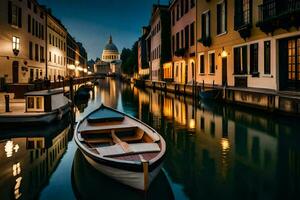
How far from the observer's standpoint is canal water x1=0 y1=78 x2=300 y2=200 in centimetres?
722

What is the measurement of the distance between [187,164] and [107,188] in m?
2.99

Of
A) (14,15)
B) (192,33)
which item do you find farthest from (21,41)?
(192,33)

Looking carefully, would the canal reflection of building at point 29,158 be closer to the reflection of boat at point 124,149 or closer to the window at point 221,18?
the reflection of boat at point 124,149

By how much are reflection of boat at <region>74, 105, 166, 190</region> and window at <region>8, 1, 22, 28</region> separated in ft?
75.8

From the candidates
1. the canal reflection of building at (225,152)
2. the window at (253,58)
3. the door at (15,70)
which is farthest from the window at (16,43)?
the window at (253,58)

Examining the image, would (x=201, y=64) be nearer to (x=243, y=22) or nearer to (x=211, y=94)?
(x=211, y=94)

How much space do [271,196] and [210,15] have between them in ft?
86.2

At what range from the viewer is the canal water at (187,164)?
23.7ft

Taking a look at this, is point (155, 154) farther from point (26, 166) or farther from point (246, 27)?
point (246, 27)

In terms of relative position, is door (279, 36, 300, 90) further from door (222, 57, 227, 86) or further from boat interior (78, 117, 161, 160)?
boat interior (78, 117, 161, 160)

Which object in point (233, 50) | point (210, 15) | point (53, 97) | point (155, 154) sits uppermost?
point (210, 15)

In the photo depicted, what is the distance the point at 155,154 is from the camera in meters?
7.29

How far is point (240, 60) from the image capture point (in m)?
24.7

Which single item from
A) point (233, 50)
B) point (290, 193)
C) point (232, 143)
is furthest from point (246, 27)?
point (290, 193)
